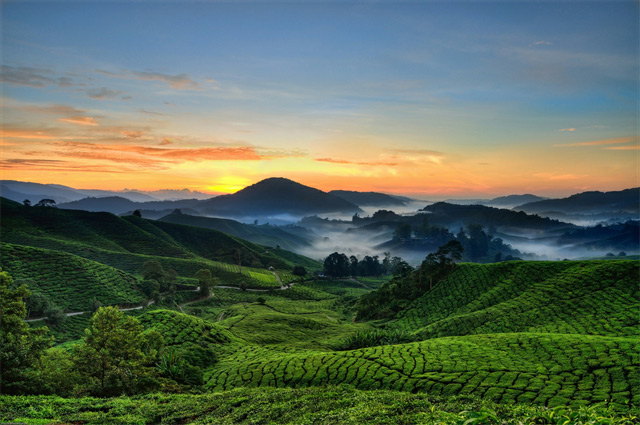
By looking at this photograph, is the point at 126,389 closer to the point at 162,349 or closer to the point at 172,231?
the point at 162,349

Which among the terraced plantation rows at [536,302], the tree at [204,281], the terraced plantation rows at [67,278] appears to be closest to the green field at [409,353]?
the terraced plantation rows at [536,302]

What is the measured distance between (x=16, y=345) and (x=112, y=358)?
17.7ft

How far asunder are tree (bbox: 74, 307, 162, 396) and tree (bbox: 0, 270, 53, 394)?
2.40 m

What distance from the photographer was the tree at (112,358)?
2198cm

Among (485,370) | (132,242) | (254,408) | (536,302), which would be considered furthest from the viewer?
(132,242)

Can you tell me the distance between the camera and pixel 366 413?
533 inches

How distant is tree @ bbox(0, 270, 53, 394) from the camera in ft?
66.3

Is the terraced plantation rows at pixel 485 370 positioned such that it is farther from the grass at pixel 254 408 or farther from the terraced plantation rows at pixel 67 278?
the terraced plantation rows at pixel 67 278

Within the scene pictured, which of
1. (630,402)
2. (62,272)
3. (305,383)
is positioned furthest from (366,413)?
(62,272)

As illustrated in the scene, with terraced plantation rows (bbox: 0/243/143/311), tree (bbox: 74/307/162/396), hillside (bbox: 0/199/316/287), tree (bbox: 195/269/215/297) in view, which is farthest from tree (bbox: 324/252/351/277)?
tree (bbox: 74/307/162/396)

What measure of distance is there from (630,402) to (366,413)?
49.8 feet

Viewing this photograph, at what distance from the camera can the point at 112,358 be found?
2262cm

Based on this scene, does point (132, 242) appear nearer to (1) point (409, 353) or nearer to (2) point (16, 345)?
(2) point (16, 345)

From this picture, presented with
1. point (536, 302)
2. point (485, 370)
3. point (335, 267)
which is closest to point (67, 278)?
point (485, 370)
